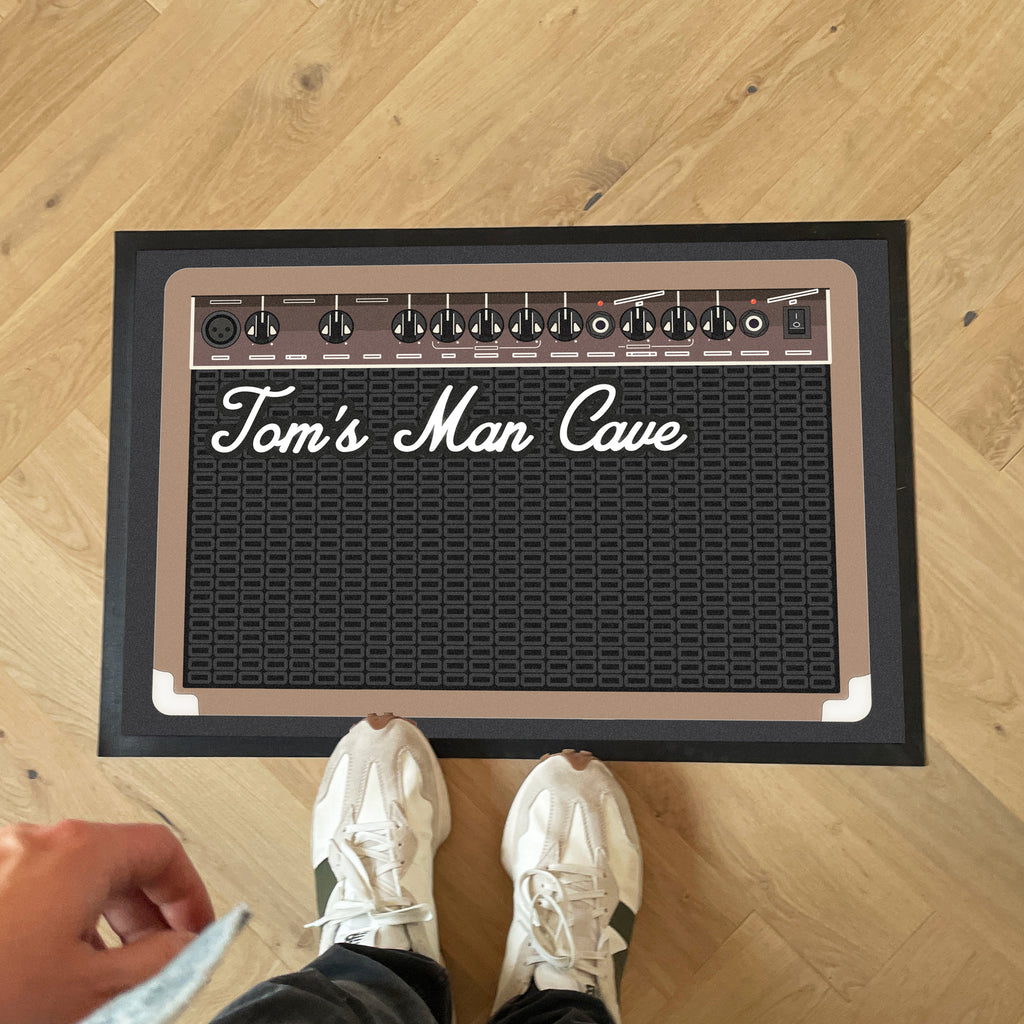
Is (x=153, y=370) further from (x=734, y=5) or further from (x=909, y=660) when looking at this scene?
(x=909, y=660)

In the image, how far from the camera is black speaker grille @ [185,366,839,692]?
94cm

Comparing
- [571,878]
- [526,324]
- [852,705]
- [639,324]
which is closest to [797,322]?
[639,324]

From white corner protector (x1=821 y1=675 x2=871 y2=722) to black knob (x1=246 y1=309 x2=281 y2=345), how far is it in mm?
789

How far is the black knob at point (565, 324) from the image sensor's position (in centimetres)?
98

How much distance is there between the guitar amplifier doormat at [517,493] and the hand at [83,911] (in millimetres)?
470

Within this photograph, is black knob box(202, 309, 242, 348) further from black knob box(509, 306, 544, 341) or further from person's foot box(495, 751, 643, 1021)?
person's foot box(495, 751, 643, 1021)

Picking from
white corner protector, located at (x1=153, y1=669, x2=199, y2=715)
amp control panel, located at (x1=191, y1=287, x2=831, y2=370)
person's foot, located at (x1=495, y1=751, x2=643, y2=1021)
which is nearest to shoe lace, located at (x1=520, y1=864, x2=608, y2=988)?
person's foot, located at (x1=495, y1=751, x2=643, y2=1021)

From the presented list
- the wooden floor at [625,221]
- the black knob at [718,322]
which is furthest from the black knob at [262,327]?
the black knob at [718,322]

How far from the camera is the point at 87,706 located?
0.96 m

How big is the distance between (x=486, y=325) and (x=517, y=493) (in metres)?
0.21

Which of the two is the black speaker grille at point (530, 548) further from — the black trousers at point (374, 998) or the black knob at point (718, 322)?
the black trousers at point (374, 998)

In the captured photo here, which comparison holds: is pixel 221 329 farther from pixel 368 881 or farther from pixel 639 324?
pixel 368 881

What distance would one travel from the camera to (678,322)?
0.98 m

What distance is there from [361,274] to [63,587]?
1.71ft
